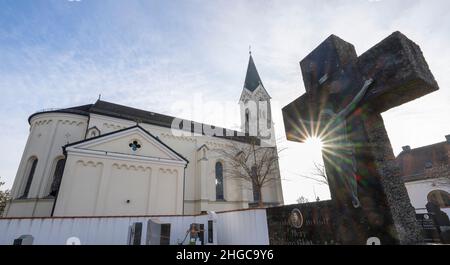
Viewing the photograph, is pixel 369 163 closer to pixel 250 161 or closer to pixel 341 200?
pixel 341 200

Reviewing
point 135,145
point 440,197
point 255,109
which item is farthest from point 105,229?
point 440,197

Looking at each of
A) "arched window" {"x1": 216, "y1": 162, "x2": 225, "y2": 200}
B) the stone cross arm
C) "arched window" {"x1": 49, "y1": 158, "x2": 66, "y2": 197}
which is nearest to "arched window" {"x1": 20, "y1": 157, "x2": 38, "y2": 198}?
"arched window" {"x1": 49, "y1": 158, "x2": 66, "y2": 197}

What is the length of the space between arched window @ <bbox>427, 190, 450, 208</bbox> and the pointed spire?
22595 millimetres

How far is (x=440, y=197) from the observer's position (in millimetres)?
19703

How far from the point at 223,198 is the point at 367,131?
19.9 metres

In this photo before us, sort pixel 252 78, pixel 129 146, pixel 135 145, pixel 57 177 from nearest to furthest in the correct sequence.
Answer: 1. pixel 129 146
2. pixel 135 145
3. pixel 57 177
4. pixel 252 78

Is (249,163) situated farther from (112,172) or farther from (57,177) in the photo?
(57,177)

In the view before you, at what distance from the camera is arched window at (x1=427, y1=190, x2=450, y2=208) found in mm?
19266

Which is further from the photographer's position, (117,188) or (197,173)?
(197,173)

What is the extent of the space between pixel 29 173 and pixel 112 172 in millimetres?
7719

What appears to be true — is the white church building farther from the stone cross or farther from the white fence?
the stone cross

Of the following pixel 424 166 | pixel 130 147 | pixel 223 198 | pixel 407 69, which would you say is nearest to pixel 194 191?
pixel 223 198

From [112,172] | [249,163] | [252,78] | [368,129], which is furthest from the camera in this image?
[252,78]
